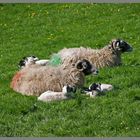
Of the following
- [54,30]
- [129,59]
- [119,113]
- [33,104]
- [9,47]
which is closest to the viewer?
[119,113]

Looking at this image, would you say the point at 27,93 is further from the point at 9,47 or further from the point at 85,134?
the point at 9,47

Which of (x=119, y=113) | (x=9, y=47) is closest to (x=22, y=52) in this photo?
(x=9, y=47)

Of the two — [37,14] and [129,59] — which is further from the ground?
[37,14]

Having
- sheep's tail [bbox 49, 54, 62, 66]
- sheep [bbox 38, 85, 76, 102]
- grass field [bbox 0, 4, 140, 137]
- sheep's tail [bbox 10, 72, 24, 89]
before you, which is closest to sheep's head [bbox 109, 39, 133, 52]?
grass field [bbox 0, 4, 140, 137]

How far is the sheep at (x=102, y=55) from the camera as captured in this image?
11.4 metres

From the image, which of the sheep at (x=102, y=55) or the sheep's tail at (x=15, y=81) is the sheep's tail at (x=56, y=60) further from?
the sheep's tail at (x=15, y=81)

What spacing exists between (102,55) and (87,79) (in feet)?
5.44

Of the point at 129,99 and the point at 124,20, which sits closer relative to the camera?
the point at 129,99

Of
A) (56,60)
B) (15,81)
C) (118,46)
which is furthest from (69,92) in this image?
(118,46)

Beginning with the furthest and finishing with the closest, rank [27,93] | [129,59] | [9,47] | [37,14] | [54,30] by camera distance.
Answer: [37,14] < [54,30] < [9,47] < [129,59] < [27,93]

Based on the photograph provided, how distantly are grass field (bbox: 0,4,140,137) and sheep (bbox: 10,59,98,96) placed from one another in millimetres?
237

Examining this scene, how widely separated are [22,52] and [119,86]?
208 inches

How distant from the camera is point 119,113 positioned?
7.58 m

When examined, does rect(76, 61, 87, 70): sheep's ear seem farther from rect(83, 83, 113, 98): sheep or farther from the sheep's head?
the sheep's head
